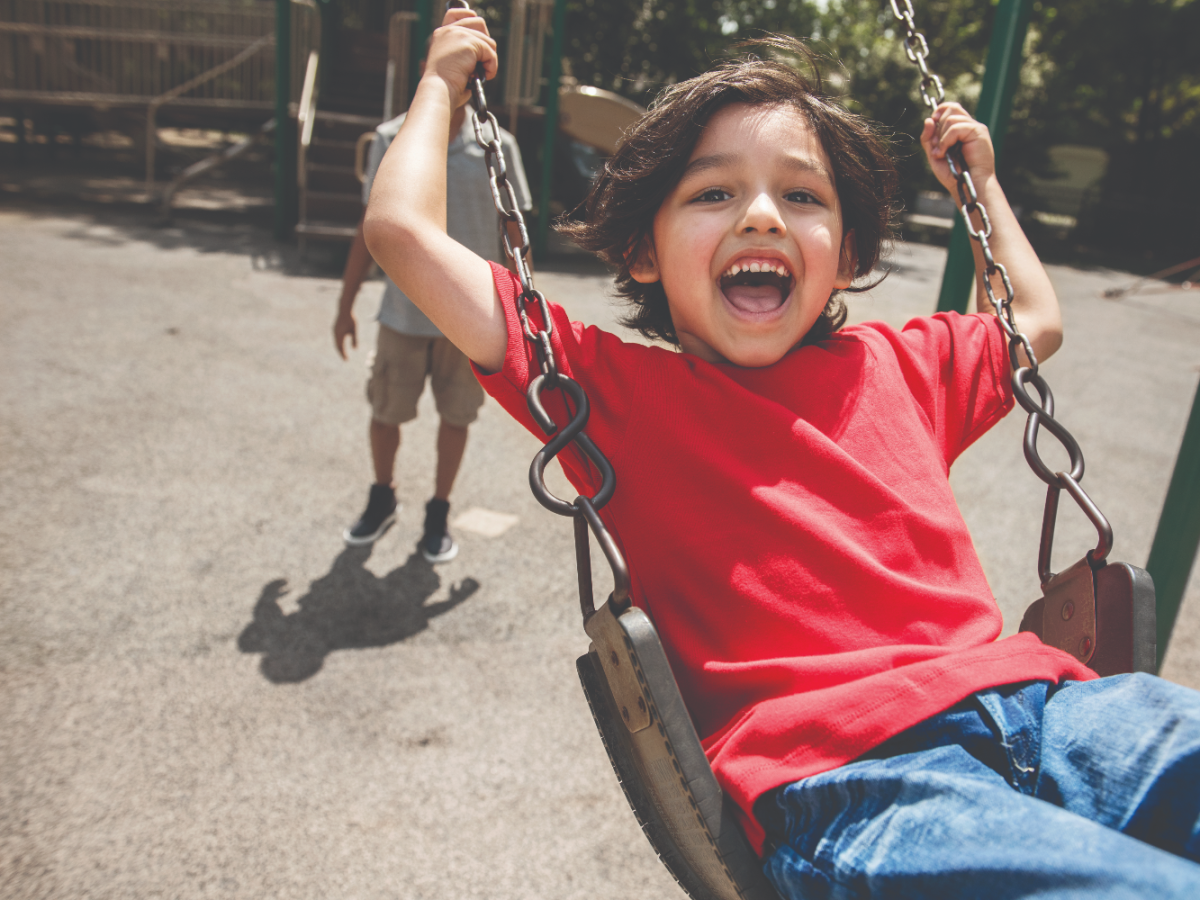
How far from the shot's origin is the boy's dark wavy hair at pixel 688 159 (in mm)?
1574

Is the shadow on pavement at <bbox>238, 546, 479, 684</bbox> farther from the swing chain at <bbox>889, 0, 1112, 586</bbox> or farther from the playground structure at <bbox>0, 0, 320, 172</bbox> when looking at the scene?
the playground structure at <bbox>0, 0, 320, 172</bbox>

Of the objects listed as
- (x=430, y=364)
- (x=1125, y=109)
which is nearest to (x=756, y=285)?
(x=430, y=364)

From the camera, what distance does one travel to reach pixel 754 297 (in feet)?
4.94

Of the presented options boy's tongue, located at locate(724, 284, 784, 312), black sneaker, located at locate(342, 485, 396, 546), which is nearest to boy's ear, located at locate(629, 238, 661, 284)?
boy's tongue, located at locate(724, 284, 784, 312)

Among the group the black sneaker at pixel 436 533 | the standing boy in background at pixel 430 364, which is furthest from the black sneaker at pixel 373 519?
the black sneaker at pixel 436 533

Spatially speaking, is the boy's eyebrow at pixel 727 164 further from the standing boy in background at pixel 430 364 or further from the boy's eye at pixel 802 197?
the standing boy in background at pixel 430 364

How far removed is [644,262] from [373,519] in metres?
1.99

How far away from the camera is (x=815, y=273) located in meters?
1.49

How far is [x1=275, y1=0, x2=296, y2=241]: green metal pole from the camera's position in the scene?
884 cm

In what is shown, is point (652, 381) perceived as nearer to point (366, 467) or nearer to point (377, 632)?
point (377, 632)

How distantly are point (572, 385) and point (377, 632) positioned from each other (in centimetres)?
179

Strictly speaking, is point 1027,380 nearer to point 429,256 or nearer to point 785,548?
point 785,548

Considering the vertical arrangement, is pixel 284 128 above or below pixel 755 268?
below

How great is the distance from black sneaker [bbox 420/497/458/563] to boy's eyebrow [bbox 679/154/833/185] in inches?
79.1
